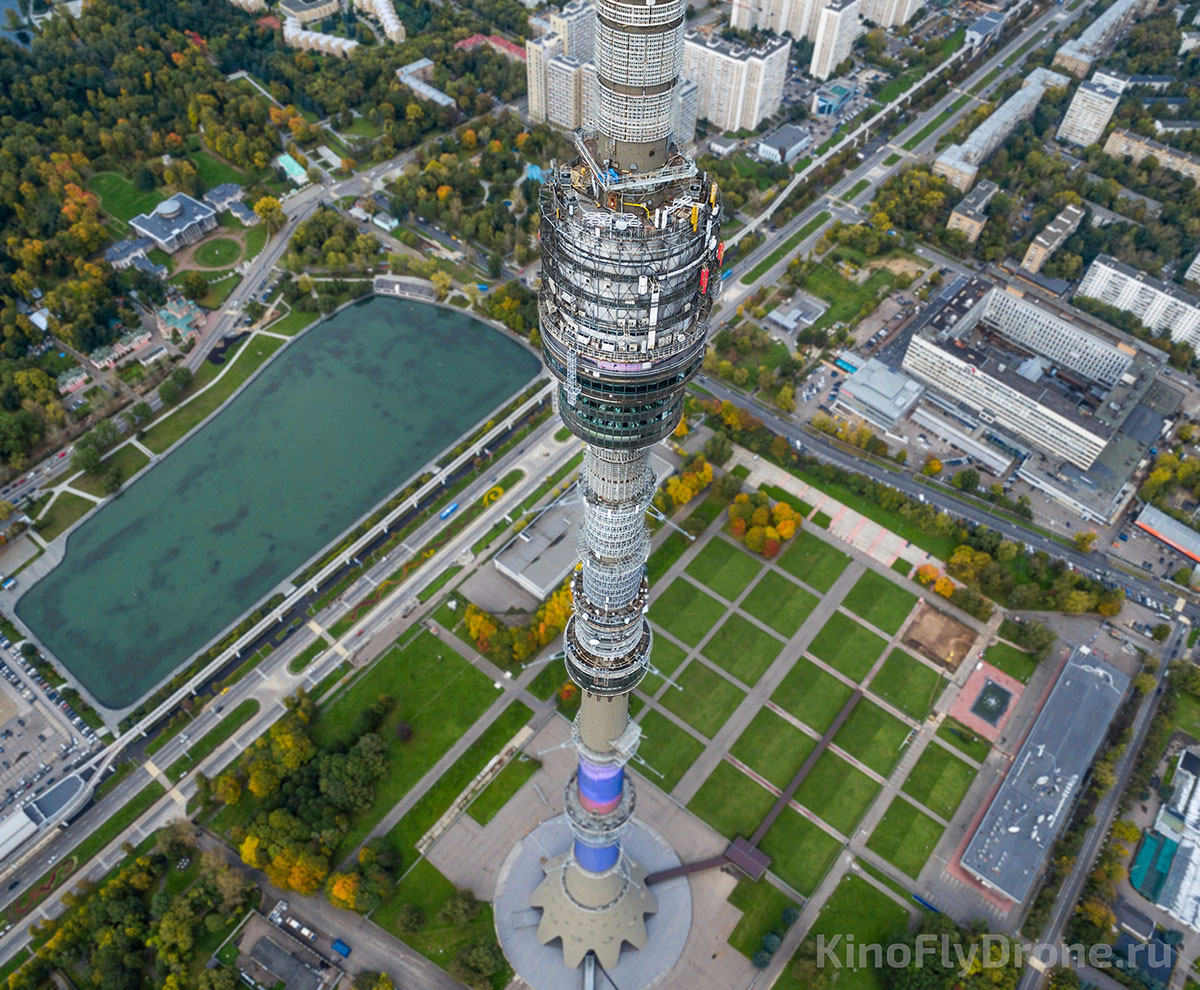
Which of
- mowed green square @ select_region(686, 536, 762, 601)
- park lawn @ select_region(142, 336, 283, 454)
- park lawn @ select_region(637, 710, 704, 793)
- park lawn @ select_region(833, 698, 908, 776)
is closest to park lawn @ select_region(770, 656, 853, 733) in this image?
park lawn @ select_region(833, 698, 908, 776)

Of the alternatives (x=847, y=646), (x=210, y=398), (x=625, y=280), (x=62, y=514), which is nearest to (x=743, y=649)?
(x=847, y=646)

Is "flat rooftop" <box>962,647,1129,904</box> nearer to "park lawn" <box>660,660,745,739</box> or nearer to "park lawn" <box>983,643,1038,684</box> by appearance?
"park lawn" <box>983,643,1038,684</box>

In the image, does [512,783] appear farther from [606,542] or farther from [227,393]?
[227,393]

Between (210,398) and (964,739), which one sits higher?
(210,398)

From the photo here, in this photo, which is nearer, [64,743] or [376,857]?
[376,857]

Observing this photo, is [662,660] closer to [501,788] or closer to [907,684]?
[501,788]

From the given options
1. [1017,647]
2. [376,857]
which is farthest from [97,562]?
[1017,647]

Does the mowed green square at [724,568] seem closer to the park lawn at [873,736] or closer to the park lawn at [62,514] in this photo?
the park lawn at [873,736]
